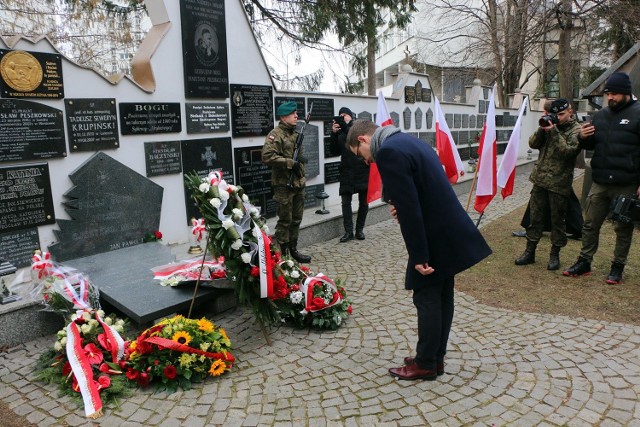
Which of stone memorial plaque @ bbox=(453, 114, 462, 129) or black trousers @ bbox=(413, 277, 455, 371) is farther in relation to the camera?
stone memorial plaque @ bbox=(453, 114, 462, 129)

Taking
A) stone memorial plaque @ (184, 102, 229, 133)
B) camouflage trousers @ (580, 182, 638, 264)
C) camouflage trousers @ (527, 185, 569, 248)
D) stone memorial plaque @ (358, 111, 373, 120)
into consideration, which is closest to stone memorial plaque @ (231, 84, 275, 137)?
stone memorial plaque @ (184, 102, 229, 133)

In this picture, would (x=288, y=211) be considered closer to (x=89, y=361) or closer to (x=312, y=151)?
(x=312, y=151)

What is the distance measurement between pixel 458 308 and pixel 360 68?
32.2ft

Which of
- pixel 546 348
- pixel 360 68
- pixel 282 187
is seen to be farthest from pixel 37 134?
pixel 360 68

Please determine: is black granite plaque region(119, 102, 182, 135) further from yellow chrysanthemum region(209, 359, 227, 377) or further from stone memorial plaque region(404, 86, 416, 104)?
stone memorial plaque region(404, 86, 416, 104)

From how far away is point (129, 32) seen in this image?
11883 millimetres

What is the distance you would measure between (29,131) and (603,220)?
5.78 meters

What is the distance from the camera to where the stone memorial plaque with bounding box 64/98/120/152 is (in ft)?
16.1

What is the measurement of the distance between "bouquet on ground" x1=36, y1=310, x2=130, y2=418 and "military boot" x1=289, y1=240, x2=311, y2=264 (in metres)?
2.78

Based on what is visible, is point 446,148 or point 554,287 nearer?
point 554,287

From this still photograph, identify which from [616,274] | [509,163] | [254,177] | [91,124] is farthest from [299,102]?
[616,274]

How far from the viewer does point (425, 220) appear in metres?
3.04

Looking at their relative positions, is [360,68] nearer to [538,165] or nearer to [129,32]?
[129,32]

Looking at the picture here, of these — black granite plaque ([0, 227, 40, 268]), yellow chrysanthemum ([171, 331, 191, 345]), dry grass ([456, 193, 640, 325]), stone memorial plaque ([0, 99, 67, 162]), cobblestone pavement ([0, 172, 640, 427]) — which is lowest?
cobblestone pavement ([0, 172, 640, 427])
